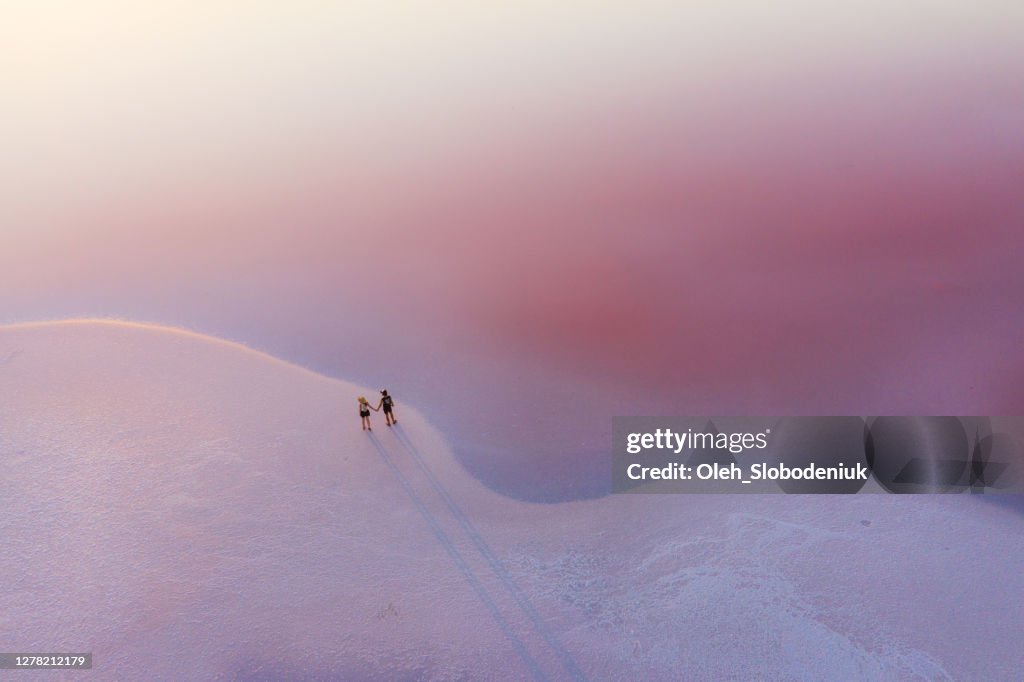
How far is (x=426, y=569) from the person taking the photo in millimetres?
12109

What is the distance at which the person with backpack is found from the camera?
14.7m

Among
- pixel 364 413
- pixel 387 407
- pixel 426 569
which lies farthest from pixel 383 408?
pixel 426 569

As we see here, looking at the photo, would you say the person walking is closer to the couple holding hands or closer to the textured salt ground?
the couple holding hands

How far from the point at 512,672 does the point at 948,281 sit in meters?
16.5

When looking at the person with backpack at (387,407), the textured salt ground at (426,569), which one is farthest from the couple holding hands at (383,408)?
the textured salt ground at (426,569)

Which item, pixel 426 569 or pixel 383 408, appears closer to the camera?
pixel 426 569

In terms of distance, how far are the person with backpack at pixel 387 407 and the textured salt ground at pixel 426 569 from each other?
9.1 inches

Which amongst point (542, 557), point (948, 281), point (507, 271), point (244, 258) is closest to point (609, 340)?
point (507, 271)

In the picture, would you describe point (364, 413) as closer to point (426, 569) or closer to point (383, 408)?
point (383, 408)

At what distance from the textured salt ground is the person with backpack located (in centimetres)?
23

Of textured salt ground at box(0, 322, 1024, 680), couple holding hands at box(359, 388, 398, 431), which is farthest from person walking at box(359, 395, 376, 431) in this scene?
textured salt ground at box(0, 322, 1024, 680)

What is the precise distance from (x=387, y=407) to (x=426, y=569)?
413 centimetres

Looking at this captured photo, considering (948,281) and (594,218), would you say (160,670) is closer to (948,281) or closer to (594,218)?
(594,218)

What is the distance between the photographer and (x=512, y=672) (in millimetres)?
10641
